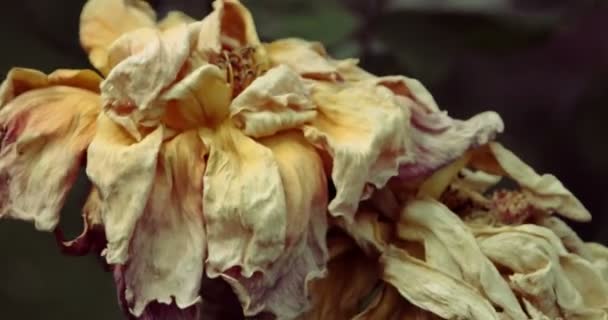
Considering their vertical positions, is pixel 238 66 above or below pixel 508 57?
above

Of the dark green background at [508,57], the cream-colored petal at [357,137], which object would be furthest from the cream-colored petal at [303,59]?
the dark green background at [508,57]

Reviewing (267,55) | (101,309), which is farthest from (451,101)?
(267,55)

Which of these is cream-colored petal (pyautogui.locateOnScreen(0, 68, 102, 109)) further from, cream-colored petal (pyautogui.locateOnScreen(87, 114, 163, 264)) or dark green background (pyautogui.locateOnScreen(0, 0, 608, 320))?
dark green background (pyautogui.locateOnScreen(0, 0, 608, 320))

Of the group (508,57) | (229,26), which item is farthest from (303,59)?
(508,57)

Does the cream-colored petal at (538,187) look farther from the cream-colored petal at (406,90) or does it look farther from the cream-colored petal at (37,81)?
the cream-colored petal at (37,81)

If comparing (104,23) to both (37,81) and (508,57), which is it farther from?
(508,57)

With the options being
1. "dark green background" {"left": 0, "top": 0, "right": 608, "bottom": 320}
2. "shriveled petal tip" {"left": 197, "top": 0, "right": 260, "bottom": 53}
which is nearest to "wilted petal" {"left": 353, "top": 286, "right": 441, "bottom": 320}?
"shriveled petal tip" {"left": 197, "top": 0, "right": 260, "bottom": 53}
